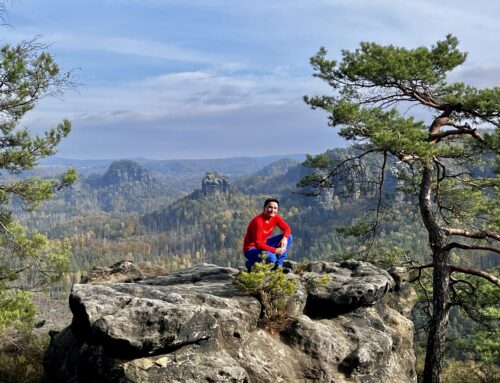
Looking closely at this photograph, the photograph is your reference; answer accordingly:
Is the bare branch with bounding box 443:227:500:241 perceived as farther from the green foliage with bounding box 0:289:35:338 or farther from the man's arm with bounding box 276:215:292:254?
the green foliage with bounding box 0:289:35:338

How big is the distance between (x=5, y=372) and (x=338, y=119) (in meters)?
15.1

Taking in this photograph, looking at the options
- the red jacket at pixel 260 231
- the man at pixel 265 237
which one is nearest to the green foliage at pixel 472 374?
the man at pixel 265 237

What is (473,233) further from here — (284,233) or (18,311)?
(18,311)

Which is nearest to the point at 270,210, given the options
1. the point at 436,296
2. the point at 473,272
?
the point at 436,296

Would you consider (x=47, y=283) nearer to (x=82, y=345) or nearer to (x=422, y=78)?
(x=82, y=345)

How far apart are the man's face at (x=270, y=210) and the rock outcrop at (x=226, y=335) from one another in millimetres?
2528

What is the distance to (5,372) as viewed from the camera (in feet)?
47.5

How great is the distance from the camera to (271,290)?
40.2 feet

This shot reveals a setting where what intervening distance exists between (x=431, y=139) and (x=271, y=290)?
9557 millimetres

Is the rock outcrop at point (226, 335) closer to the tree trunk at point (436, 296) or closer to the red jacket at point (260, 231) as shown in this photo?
the tree trunk at point (436, 296)

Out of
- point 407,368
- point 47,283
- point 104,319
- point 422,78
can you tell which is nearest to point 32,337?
point 47,283

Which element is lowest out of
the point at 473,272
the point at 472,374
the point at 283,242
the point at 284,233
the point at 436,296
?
the point at 472,374

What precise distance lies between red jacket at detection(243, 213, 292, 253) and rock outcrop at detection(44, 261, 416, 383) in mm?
1531

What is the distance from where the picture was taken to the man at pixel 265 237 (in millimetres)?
12672
